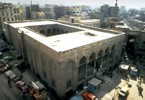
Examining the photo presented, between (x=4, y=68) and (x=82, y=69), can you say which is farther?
(x=4, y=68)

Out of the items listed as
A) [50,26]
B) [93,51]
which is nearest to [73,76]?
[93,51]

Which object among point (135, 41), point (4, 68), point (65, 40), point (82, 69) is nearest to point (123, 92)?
point (82, 69)

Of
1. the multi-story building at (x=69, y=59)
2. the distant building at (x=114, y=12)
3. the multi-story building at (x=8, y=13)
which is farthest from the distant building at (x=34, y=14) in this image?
the multi-story building at (x=69, y=59)

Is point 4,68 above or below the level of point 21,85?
above

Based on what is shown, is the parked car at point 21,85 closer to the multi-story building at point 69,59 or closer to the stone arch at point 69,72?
the multi-story building at point 69,59

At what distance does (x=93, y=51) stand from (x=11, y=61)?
2920 cm

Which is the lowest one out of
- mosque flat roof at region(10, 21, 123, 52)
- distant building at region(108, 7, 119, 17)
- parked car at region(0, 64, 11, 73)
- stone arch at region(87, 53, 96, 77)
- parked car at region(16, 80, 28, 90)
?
parked car at region(16, 80, 28, 90)

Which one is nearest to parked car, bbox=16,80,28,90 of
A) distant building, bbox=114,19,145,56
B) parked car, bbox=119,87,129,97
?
parked car, bbox=119,87,129,97

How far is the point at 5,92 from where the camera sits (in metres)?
32.0

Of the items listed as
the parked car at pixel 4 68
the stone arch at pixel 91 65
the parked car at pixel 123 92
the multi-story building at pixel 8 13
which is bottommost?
the parked car at pixel 123 92

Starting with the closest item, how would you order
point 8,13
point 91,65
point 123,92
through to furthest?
point 123,92
point 91,65
point 8,13

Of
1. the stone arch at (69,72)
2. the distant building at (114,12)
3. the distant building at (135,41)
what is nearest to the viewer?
the stone arch at (69,72)

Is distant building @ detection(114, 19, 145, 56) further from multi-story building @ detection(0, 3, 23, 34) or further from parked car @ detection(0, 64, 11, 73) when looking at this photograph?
multi-story building @ detection(0, 3, 23, 34)

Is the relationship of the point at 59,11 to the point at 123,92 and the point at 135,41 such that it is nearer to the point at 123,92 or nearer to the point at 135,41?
the point at 135,41
